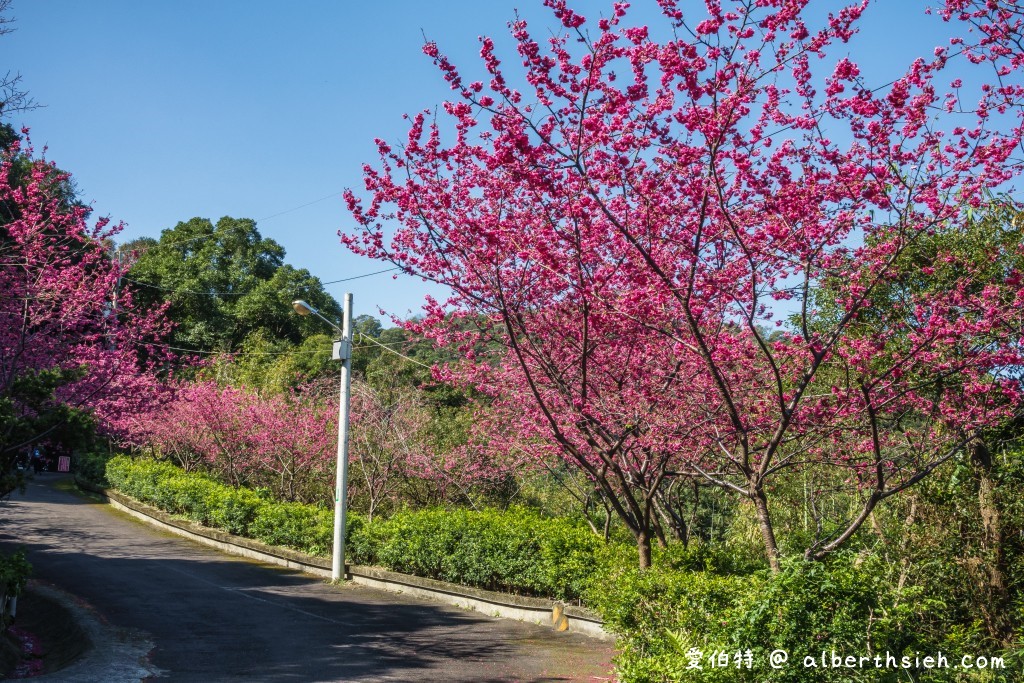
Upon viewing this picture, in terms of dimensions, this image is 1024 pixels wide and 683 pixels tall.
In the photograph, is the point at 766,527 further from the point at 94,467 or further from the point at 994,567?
the point at 94,467

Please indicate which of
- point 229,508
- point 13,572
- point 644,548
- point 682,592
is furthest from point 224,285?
point 682,592

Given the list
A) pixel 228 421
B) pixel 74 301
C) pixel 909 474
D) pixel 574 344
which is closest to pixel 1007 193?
pixel 909 474

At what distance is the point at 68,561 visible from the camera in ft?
54.9

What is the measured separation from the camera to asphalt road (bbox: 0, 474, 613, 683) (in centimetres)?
914

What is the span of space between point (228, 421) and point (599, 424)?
58.2 feet

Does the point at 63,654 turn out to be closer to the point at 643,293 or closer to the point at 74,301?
the point at 74,301

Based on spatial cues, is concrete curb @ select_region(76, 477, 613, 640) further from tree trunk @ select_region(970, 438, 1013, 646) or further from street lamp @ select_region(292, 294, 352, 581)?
tree trunk @ select_region(970, 438, 1013, 646)

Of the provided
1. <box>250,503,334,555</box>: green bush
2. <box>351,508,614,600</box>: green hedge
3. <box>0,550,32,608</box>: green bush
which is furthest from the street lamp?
<box>0,550,32,608</box>: green bush

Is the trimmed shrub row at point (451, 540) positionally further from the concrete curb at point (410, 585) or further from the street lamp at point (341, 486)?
the street lamp at point (341, 486)

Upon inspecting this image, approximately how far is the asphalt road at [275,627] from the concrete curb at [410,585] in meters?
0.23

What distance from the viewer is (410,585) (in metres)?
14.7

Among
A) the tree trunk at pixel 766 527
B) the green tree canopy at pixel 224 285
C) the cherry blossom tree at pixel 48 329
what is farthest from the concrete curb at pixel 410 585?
the green tree canopy at pixel 224 285

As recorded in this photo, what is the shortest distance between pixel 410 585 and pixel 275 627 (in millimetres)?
3535

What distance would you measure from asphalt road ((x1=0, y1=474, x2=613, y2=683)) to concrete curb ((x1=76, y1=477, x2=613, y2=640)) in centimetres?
23
